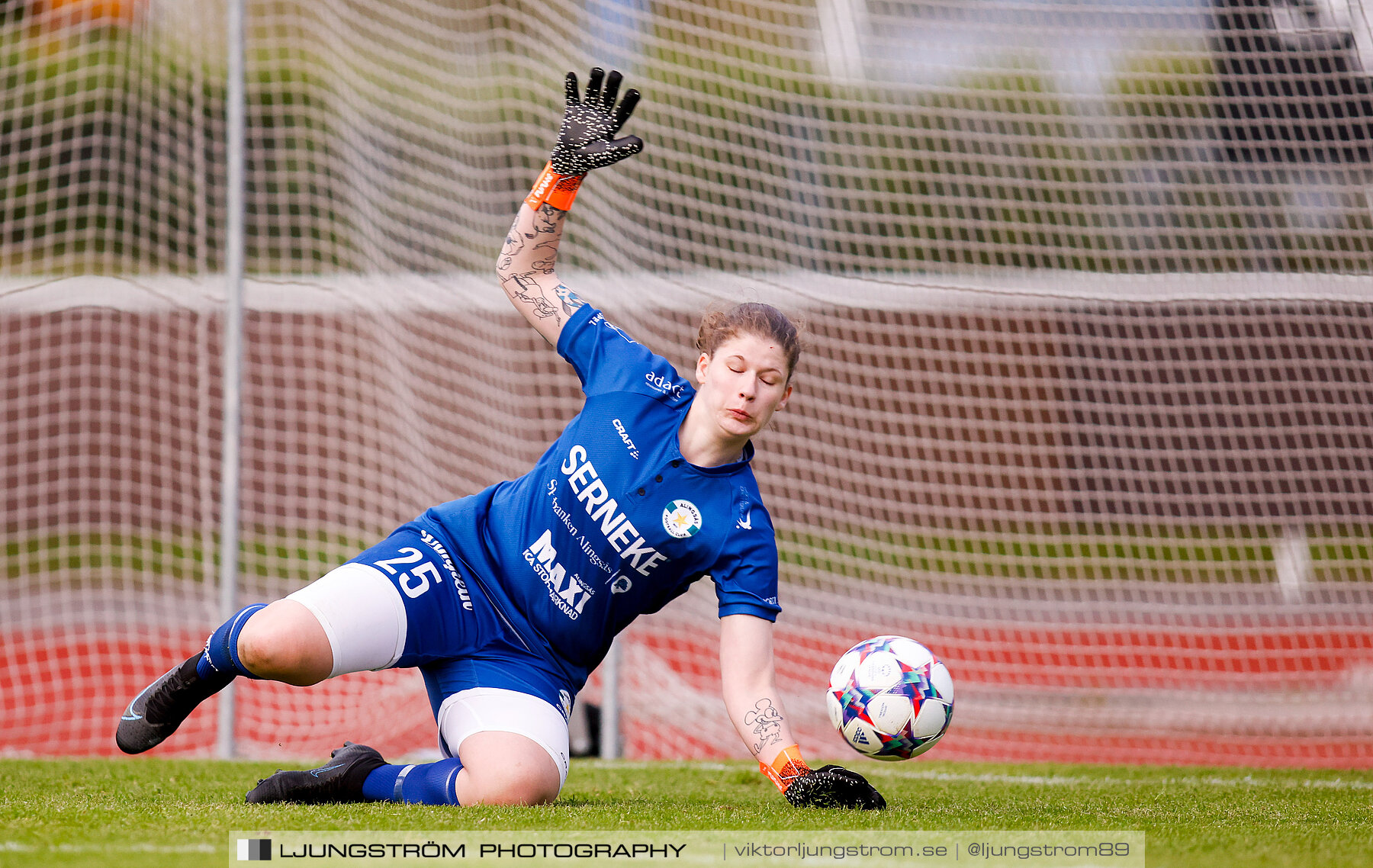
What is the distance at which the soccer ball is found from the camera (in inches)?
119

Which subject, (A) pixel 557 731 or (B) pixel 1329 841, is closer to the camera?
(B) pixel 1329 841

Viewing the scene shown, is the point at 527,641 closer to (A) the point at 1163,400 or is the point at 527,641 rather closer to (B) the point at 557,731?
(B) the point at 557,731

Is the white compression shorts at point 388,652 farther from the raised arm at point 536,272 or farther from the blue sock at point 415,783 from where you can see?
Answer: the raised arm at point 536,272

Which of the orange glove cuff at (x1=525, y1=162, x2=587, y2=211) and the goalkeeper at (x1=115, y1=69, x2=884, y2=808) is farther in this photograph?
the orange glove cuff at (x1=525, y1=162, x2=587, y2=211)

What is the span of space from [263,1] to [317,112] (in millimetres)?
681

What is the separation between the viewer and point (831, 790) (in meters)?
2.88

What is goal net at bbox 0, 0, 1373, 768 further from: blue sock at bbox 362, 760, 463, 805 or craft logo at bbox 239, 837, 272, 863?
craft logo at bbox 239, 837, 272, 863

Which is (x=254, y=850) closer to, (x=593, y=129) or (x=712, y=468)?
(x=712, y=468)

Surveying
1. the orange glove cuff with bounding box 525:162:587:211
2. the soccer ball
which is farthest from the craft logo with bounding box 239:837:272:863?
the orange glove cuff with bounding box 525:162:587:211

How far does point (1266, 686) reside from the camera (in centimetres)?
730

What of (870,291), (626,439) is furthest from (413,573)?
(870,291)

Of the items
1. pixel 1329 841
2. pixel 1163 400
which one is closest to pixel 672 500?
pixel 1329 841

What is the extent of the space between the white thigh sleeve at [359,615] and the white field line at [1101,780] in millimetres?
1819

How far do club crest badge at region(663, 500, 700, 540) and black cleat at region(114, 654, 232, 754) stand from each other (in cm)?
116
